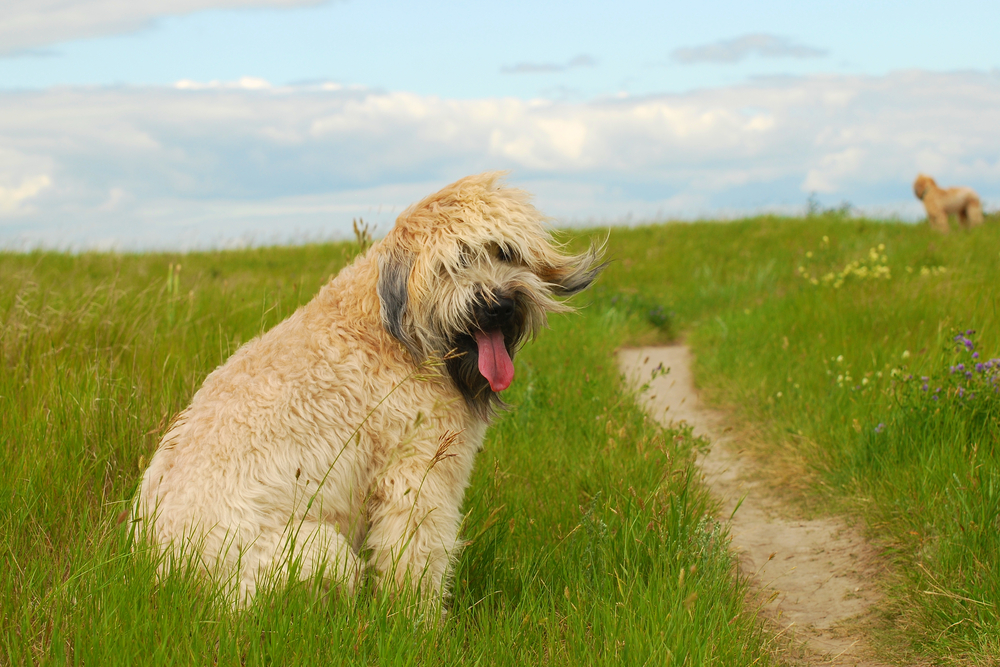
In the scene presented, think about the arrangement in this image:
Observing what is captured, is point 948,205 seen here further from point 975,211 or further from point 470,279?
point 470,279

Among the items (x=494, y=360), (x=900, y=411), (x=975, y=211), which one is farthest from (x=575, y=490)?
(x=975, y=211)

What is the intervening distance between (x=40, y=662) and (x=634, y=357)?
354 inches

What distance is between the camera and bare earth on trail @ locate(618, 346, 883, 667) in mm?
4078

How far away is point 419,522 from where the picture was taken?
3234 millimetres

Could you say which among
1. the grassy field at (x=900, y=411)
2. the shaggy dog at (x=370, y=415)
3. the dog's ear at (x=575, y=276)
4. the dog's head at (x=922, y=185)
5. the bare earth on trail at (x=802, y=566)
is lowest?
the bare earth on trail at (x=802, y=566)

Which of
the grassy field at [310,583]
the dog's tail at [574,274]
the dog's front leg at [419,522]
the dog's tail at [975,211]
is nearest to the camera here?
the grassy field at [310,583]

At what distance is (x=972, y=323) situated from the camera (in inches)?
269

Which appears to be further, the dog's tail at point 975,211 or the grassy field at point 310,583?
the dog's tail at point 975,211

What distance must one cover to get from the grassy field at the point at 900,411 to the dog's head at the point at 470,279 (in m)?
2.52

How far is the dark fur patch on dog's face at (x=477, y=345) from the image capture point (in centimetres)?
356

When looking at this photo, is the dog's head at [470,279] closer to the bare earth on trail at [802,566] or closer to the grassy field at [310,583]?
the grassy field at [310,583]

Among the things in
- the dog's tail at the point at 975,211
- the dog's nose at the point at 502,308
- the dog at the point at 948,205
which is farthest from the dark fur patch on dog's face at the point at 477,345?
the dog's tail at the point at 975,211

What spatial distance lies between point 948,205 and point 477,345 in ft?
50.3

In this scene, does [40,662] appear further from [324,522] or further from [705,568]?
[705,568]
